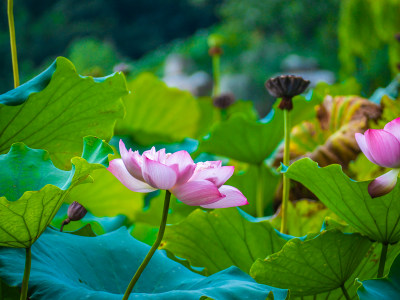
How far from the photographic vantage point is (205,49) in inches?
436

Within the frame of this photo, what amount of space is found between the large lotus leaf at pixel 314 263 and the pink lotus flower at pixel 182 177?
111 mm

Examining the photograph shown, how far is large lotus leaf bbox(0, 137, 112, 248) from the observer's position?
0.41m

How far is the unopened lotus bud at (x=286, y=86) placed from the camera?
666 mm

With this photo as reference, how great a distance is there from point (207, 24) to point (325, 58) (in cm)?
824

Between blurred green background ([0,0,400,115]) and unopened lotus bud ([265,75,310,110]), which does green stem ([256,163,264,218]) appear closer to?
unopened lotus bud ([265,75,310,110])

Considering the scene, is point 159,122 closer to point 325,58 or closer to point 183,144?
point 183,144

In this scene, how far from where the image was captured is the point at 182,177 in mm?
410

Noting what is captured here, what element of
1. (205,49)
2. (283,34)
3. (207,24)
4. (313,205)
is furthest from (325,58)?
(313,205)

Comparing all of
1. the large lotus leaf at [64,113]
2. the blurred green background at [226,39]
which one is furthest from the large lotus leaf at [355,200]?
the blurred green background at [226,39]

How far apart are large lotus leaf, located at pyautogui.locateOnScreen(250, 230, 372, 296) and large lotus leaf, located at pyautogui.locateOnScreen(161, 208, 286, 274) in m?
0.07

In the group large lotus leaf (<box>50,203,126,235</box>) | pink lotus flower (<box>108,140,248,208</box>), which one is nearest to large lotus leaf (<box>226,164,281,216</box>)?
large lotus leaf (<box>50,203,126,235</box>)

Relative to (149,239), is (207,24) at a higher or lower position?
lower

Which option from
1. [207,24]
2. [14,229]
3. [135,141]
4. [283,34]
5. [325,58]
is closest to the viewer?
[14,229]

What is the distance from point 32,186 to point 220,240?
24 centimetres
